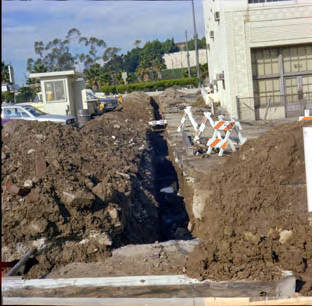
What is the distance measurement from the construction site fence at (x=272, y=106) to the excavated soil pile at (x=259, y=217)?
45.6ft

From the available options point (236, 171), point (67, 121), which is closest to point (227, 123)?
point (236, 171)

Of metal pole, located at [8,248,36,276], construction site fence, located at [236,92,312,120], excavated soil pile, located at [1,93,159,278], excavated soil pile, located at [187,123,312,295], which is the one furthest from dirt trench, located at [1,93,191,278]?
construction site fence, located at [236,92,312,120]

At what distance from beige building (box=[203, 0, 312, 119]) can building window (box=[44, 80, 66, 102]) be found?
9.44 m

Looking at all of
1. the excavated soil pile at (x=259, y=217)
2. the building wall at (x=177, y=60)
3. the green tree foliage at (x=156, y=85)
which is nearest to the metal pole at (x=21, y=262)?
the excavated soil pile at (x=259, y=217)

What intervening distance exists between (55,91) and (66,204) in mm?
20962

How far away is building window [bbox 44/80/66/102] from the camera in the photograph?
1115 inches

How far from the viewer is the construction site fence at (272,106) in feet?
76.4

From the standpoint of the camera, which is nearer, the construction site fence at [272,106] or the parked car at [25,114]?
the parked car at [25,114]

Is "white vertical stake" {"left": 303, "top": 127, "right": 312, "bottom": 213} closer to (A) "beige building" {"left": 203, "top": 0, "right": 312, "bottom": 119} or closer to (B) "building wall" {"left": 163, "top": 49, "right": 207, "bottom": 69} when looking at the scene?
(A) "beige building" {"left": 203, "top": 0, "right": 312, "bottom": 119}

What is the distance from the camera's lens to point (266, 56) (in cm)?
2402

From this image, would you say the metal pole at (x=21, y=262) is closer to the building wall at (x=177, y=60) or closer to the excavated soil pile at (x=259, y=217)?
the excavated soil pile at (x=259, y=217)

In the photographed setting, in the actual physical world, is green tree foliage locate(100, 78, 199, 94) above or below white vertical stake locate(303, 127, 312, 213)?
above

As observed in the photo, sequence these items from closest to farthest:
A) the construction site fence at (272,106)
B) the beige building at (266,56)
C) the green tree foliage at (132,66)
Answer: the beige building at (266,56) < the construction site fence at (272,106) < the green tree foliage at (132,66)

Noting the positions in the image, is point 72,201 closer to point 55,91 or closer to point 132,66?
point 55,91
